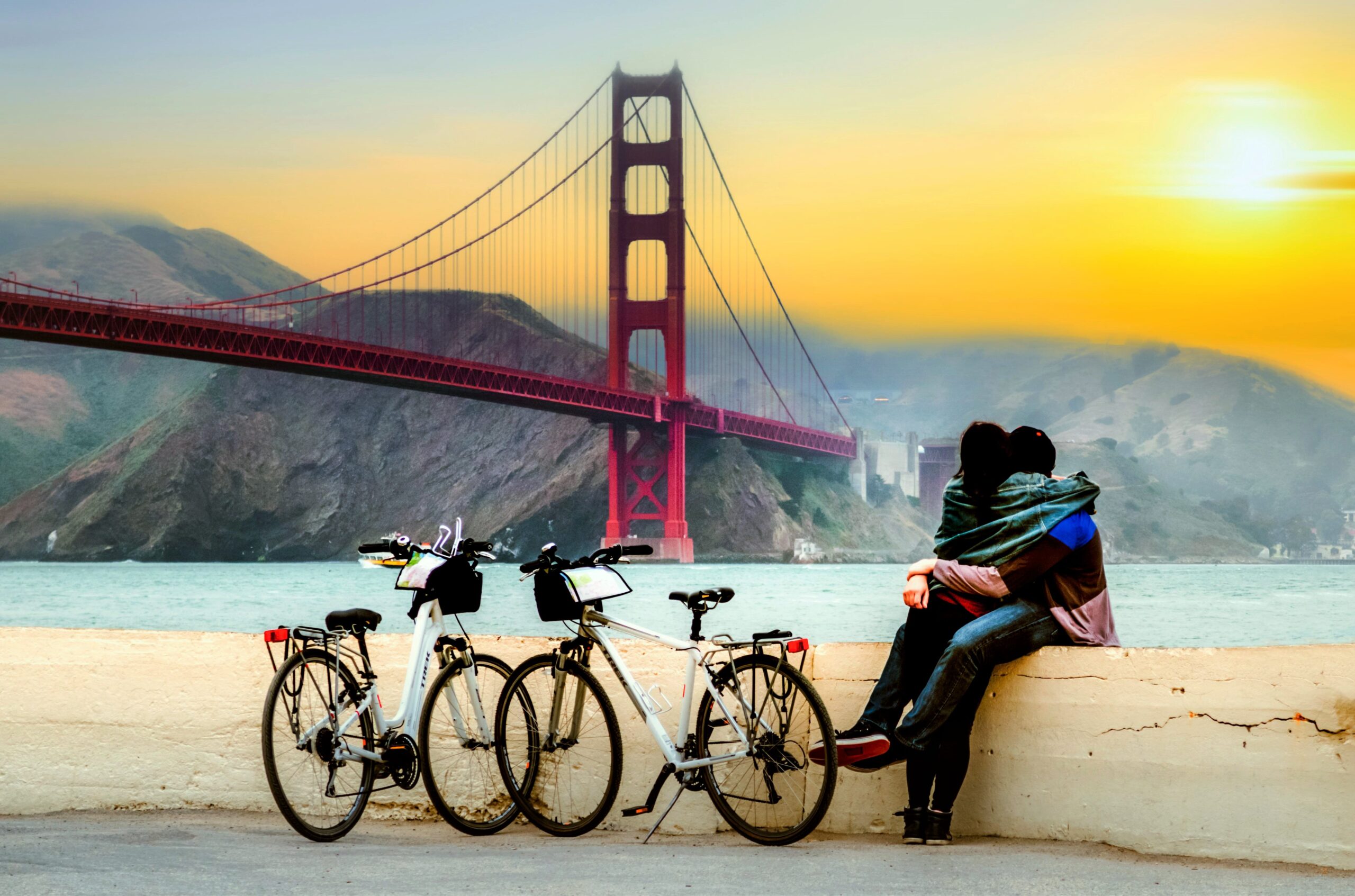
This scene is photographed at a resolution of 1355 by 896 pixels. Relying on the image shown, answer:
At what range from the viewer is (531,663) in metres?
3.54

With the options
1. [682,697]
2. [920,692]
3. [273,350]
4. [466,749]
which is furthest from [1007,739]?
[273,350]

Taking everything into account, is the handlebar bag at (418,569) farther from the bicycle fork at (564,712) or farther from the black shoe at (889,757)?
the black shoe at (889,757)

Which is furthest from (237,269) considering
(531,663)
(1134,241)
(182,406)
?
(531,663)

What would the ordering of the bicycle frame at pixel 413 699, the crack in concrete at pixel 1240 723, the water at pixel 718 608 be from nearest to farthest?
1. the crack in concrete at pixel 1240 723
2. the bicycle frame at pixel 413 699
3. the water at pixel 718 608

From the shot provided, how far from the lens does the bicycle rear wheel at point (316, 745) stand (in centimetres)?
340

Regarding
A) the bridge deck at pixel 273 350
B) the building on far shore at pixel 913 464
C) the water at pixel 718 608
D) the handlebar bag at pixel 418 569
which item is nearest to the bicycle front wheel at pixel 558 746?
the handlebar bag at pixel 418 569

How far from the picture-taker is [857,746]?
3.27 meters

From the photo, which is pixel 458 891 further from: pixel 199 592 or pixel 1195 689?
pixel 199 592

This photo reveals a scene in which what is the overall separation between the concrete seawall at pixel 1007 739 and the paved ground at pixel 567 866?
0.27 ft

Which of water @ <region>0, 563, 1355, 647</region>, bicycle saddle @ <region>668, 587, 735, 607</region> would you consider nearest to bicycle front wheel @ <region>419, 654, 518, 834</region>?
bicycle saddle @ <region>668, 587, 735, 607</region>

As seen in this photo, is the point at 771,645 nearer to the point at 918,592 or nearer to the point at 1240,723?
the point at 918,592

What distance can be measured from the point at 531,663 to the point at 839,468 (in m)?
57.8

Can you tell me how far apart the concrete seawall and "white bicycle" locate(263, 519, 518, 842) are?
18cm

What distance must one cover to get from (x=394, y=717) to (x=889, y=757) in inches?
48.2
